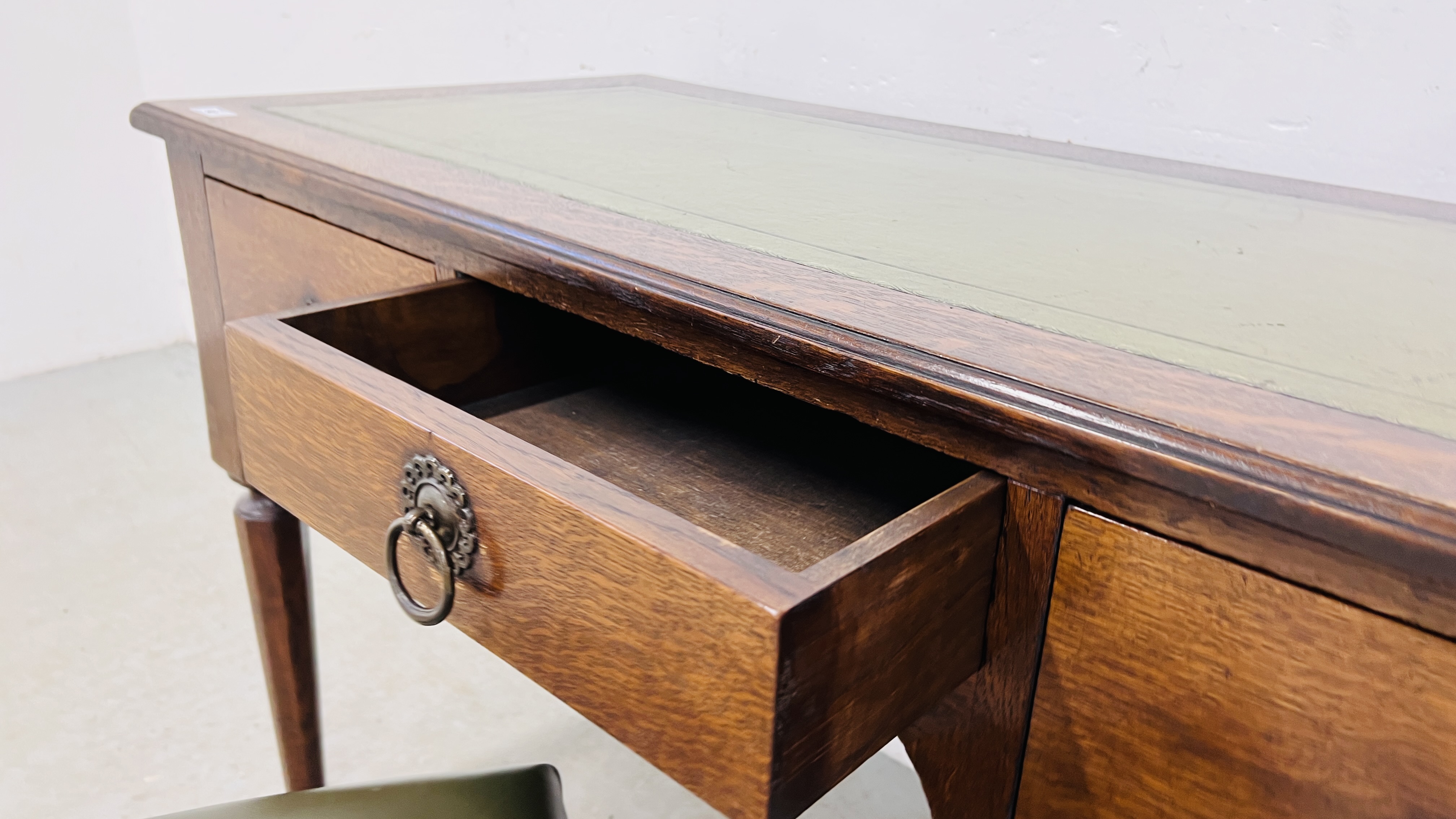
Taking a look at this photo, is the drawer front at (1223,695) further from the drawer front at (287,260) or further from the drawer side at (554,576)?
the drawer front at (287,260)

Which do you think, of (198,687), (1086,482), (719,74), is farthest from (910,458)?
(198,687)

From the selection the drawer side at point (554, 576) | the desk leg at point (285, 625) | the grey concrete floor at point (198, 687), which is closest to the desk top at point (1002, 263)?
the drawer side at point (554, 576)

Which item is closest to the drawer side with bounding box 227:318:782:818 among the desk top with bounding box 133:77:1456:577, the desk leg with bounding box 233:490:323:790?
the desk top with bounding box 133:77:1456:577

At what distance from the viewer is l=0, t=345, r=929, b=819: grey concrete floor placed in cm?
107

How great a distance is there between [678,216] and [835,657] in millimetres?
292

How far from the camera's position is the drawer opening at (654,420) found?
55 cm

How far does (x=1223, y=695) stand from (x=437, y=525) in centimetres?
32

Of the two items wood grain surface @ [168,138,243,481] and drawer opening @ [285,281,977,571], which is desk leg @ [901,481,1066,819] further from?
wood grain surface @ [168,138,243,481]

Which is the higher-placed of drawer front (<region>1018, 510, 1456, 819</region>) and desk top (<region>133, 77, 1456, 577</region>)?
desk top (<region>133, 77, 1456, 577</region>)

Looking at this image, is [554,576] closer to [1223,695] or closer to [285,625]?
[1223,695]

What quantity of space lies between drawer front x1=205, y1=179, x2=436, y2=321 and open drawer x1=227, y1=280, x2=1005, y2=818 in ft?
0.26

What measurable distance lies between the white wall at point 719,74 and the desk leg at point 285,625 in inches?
26.8

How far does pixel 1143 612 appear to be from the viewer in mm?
384

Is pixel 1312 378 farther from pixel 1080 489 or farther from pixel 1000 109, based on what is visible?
pixel 1000 109
